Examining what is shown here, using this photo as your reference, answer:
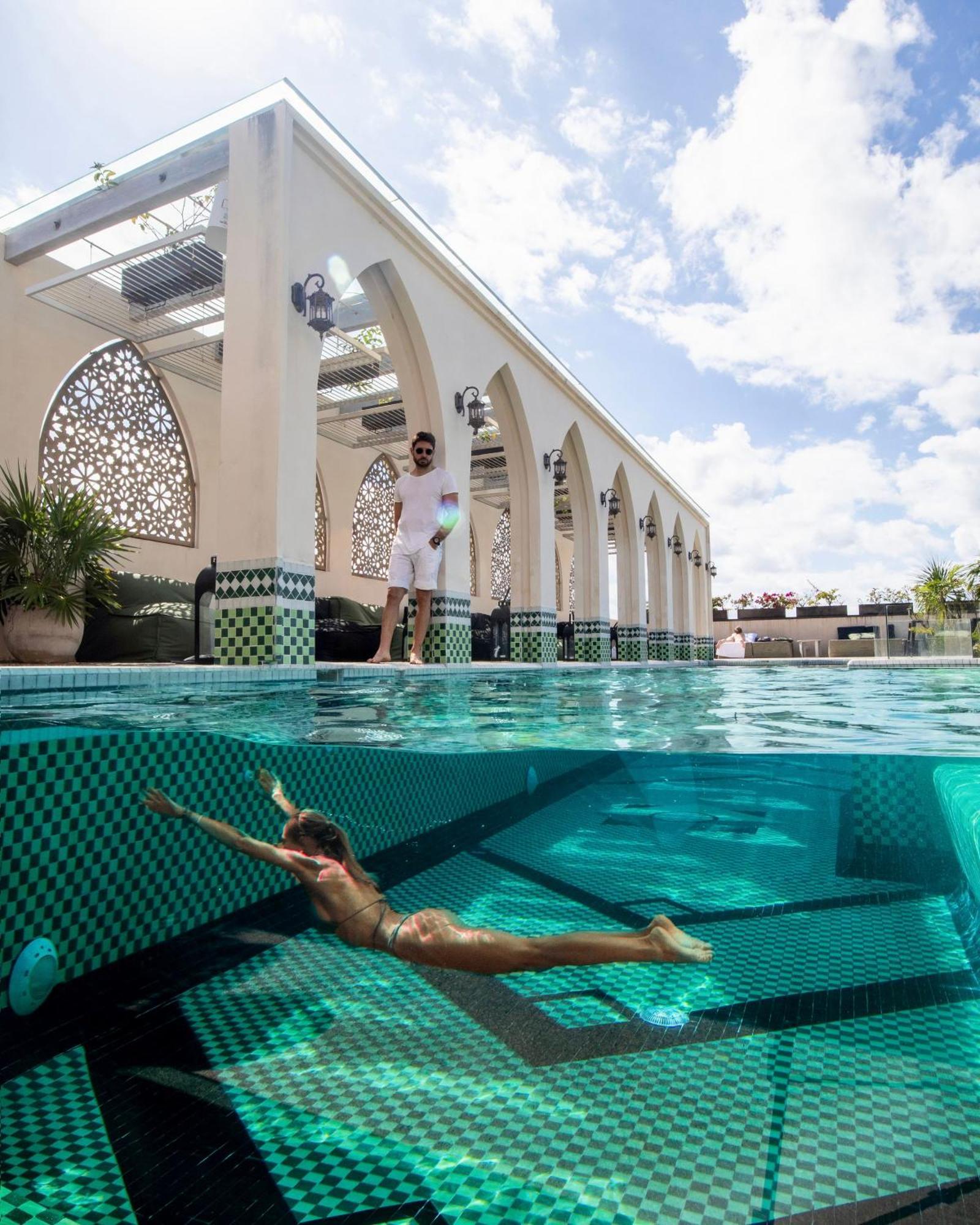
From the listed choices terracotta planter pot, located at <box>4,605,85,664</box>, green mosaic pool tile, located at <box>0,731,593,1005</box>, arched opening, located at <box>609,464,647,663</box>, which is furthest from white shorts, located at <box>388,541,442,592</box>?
arched opening, located at <box>609,464,647,663</box>

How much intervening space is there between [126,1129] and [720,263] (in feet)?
34.1

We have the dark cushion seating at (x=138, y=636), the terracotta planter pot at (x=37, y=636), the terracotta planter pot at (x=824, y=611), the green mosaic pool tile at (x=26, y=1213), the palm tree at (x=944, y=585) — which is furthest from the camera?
the terracotta planter pot at (x=824, y=611)

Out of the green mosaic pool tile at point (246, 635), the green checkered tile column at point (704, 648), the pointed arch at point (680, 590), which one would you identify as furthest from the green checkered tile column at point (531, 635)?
the green checkered tile column at point (704, 648)

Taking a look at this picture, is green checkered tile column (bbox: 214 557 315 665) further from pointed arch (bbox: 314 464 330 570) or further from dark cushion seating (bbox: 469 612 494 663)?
pointed arch (bbox: 314 464 330 570)

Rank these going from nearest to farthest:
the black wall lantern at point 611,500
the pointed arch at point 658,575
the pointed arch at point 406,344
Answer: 1. the pointed arch at point 406,344
2. the black wall lantern at point 611,500
3. the pointed arch at point 658,575

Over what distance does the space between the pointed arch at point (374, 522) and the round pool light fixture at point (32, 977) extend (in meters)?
11.1

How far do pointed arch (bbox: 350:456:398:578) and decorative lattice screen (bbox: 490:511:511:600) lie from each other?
12.3 ft

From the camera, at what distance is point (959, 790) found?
141cm

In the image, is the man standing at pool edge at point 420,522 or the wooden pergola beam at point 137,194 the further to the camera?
the man standing at pool edge at point 420,522

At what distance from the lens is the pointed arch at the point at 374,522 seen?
12.4 m

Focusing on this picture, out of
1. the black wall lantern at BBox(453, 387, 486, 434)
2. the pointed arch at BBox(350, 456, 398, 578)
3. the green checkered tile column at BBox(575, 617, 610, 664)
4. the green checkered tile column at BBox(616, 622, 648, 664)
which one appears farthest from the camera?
the green checkered tile column at BBox(616, 622, 648, 664)

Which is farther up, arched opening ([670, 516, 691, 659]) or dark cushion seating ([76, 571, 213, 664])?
arched opening ([670, 516, 691, 659])

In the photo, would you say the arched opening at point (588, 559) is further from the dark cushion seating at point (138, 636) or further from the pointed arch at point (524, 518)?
the dark cushion seating at point (138, 636)

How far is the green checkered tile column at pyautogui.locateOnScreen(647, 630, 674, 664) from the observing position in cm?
1492
